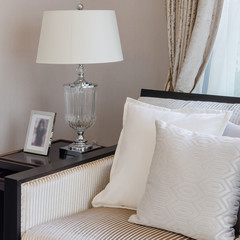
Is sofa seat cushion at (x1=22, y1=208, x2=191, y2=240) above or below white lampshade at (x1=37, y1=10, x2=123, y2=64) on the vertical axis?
below

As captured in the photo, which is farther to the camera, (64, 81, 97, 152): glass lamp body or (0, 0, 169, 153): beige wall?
(0, 0, 169, 153): beige wall

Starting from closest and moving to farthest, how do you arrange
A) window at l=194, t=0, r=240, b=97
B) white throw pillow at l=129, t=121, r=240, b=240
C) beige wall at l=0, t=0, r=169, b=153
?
white throw pillow at l=129, t=121, r=240, b=240 < window at l=194, t=0, r=240, b=97 < beige wall at l=0, t=0, r=169, b=153

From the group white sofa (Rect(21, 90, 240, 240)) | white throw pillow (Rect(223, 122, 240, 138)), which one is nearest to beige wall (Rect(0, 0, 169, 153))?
white sofa (Rect(21, 90, 240, 240))

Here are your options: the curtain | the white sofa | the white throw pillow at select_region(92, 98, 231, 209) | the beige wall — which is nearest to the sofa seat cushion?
the white sofa

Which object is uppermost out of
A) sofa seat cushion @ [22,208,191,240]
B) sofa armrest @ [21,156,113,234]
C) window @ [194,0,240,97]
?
window @ [194,0,240,97]

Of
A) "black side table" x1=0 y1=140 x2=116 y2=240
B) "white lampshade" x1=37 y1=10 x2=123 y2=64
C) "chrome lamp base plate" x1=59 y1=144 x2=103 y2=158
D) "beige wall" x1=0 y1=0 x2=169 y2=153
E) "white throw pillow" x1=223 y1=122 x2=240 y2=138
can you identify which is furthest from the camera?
"beige wall" x1=0 y1=0 x2=169 y2=153

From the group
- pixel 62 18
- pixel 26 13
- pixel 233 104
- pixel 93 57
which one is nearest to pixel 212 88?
pixel 233 104

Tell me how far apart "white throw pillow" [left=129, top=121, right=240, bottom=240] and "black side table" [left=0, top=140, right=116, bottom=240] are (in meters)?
0.40

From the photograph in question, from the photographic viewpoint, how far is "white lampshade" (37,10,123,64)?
91.3 inches

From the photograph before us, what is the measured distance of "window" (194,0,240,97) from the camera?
2.57 meters

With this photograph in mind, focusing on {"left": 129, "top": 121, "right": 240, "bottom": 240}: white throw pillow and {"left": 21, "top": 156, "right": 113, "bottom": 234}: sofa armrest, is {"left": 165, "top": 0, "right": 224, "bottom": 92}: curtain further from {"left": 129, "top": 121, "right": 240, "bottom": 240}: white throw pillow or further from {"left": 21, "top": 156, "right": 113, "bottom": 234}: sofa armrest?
{"left": 129, "top": 121, "right": 240, "bottom": 240}: white throw pillow

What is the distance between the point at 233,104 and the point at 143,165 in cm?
48

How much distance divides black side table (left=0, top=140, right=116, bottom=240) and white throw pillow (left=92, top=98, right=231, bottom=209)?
0.17 m

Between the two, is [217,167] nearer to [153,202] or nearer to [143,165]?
[153,202]
